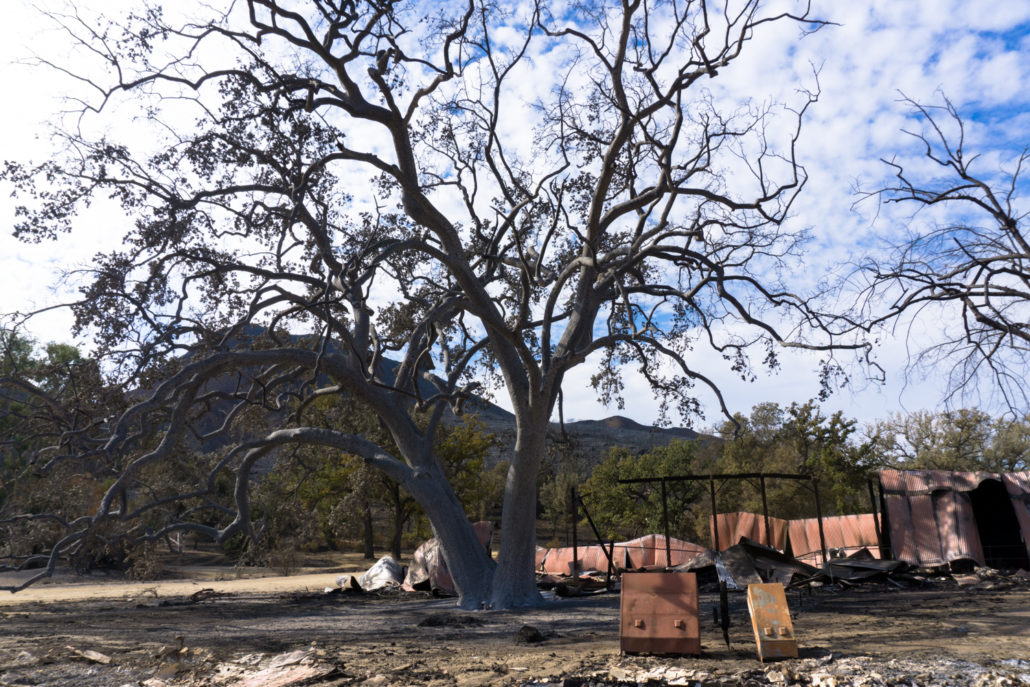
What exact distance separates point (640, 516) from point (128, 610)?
1092 inches

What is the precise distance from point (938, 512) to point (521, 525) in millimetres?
13225

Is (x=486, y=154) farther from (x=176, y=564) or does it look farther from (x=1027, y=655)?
(x=176, y=564)

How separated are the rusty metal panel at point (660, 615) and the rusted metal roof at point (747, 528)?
1504 cm

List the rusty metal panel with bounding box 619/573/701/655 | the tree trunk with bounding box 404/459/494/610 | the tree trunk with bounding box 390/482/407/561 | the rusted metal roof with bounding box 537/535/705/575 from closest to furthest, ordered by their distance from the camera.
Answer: the rusty metal panel with bounding box 619/573/701/655 → the tree trunk with bounding box 404/459/494/610 → the rusted metal roof with bounding box 537/535/705/575 → the tree trunk with bounding box 390/482/407/561

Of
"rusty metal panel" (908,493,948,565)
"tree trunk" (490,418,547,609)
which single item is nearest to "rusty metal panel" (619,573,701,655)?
"tree trunk" (490,418,547,609)

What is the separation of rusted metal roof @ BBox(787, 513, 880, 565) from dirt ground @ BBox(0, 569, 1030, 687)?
7526mm

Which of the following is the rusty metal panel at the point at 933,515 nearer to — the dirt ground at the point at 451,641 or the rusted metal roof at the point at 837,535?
the rusted metal roof at the point at 837,535

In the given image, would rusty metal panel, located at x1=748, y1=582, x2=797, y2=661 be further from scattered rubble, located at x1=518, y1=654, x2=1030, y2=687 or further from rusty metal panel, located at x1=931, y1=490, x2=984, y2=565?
rusty metal panel, located at x1=931, y1=490, x2=984, y2=565

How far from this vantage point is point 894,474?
20.6 meters

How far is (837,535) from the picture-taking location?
918 inches

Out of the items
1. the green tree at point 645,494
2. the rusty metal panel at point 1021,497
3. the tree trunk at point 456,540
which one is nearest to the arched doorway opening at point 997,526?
the rusty metal panel at point 1021,497

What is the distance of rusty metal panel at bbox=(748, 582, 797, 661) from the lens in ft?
22.9

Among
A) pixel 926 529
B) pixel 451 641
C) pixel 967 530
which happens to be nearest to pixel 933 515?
pixel 926 529

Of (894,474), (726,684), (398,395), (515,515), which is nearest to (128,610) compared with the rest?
(398,395)
